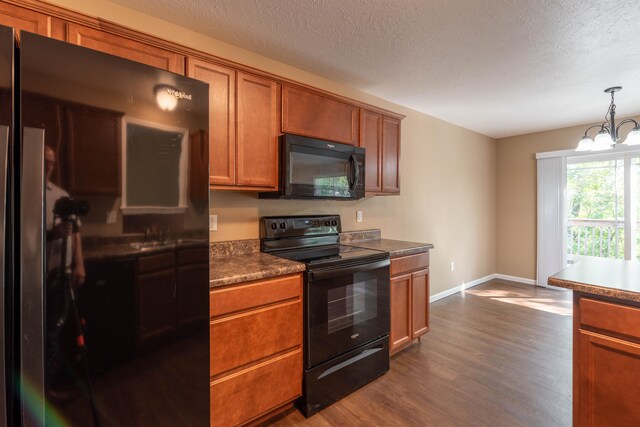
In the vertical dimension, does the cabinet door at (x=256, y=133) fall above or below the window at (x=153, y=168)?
above

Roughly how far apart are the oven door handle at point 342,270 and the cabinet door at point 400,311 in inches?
12.0

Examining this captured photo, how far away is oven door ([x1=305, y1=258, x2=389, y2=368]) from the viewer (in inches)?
73.4

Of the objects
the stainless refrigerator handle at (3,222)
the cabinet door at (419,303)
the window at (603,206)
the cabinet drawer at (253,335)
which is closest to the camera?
the stainless refrigerator handle at (3,222)

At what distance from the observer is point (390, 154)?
9.55 ft

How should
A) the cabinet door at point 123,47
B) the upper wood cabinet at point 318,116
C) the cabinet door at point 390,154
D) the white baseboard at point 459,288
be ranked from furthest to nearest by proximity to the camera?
the white baseboard at point 459,288, the cabinet door at point 390,154, the upper wood cabinet at point 318,116, the cabinet door at point 123,47

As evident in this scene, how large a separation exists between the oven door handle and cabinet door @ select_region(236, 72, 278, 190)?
0.67 metres

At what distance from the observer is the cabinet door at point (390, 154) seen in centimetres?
285

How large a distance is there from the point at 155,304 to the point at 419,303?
2214mm

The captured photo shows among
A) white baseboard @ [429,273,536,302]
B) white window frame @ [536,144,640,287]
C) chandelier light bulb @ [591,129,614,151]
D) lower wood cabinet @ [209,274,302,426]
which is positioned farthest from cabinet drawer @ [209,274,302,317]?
white window frame @ [536,144,640,287]

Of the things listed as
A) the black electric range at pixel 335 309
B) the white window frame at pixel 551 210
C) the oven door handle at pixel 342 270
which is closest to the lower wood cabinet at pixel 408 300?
the black electric range at pixel 335 309

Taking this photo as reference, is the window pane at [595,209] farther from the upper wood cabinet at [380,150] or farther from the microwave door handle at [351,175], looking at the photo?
the microwave door handle at [351,175]

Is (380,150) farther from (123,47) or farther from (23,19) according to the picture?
(23,19)

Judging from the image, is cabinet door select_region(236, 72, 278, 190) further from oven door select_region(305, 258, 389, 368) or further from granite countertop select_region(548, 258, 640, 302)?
granite countertop select_region(548, 258, 640, 302)

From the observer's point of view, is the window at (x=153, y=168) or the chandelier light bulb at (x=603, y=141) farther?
the chandelier light bulb at (x=603, y=141)
